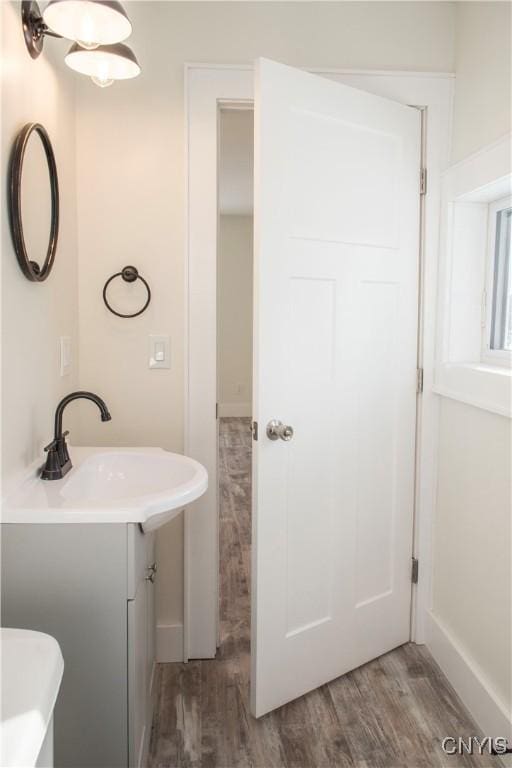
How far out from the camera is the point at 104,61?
1674mm

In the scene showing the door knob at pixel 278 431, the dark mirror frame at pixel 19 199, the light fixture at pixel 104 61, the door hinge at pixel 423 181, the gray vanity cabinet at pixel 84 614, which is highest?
the light fixture at pixel 104 61

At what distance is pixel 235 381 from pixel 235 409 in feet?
1.15

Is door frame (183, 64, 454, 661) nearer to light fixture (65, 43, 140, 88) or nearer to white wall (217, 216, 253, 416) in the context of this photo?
light fixture (65, 43, 140, 88)

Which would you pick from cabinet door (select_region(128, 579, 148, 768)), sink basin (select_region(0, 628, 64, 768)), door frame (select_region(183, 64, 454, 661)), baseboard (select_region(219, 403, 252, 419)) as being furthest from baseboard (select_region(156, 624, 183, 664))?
baseboard (select_region(219, 403, 252, 419))

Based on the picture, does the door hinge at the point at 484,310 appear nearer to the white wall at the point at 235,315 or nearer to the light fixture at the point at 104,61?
the light fixture at the point at 104,61

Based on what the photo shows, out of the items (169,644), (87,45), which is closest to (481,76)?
(87,45)

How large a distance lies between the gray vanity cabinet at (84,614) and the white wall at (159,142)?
874 mm

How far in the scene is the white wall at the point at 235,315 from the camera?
7.69 meters

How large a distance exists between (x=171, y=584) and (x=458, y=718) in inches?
42.3

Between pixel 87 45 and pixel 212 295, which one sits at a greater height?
pixel 87 45

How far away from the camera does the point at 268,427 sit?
194cm

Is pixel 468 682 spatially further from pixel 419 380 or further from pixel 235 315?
pixel 235 315

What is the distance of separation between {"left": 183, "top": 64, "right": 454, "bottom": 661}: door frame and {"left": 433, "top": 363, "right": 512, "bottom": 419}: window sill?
4.1 inches

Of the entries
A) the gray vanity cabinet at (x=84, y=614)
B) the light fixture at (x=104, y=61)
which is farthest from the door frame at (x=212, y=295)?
the gray vanity cabinet at (x=84, y=614)
